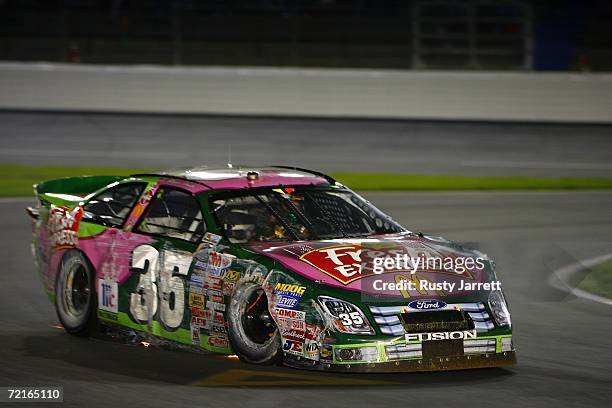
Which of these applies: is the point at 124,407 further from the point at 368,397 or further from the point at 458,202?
the point at 458,202

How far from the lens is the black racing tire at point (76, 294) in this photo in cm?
866

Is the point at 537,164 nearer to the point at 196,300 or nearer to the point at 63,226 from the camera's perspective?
the point at 63,226

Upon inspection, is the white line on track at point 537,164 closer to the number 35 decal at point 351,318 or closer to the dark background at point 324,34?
the dark background at point 324,34

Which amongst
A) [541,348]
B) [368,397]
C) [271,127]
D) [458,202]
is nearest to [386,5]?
[271,127]

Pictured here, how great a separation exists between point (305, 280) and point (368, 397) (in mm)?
819

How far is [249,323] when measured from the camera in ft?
24.1

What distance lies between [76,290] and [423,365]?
9.89ft

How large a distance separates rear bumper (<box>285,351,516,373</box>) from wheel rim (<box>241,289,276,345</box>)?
0.31 meters

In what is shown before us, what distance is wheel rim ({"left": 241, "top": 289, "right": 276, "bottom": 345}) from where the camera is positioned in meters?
7.32

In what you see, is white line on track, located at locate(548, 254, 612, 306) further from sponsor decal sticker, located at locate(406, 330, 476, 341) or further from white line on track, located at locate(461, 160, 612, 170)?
white line on track, located at locate(461, 160, 612, 170)

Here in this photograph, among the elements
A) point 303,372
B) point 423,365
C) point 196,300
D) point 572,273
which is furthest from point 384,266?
point 572,273

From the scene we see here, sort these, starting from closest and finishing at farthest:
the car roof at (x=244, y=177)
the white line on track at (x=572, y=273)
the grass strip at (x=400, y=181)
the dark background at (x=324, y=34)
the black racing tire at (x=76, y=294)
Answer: the car roof at (x=244, y=177) < the black racing tire at (x=76, y=294) < the white line on track at (x=572, y=273) < the grass strip at (x=400, y=181) < the dark background at (x=324, y=34)

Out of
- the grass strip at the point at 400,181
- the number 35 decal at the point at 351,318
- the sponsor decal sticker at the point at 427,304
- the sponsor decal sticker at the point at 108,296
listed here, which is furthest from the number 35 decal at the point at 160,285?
the grass strip at the point at 400,181

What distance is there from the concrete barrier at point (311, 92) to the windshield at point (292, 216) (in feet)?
51.7
